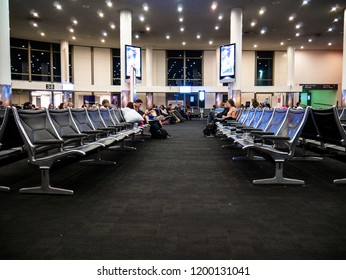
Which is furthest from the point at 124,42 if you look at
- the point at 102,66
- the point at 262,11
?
the point at 102,66

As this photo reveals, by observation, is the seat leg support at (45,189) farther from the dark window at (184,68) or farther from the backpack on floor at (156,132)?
the dark window at (184,68)

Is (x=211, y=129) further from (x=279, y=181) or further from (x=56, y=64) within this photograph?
(x=56, y=64)

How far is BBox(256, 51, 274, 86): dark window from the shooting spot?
30047 millimetres

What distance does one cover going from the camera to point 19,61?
25.0 meters

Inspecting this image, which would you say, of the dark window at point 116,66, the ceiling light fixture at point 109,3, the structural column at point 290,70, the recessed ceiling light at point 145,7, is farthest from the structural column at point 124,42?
the structural column at point 290,70

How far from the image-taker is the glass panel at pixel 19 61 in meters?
24.7

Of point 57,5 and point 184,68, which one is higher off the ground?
point 57,5

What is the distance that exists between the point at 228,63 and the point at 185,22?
14.6 feet

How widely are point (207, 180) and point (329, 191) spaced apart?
56.4 inches

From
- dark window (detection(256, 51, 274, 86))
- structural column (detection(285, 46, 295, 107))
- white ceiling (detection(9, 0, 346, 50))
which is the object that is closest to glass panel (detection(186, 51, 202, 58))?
white ceiling (detection(9, 0, 346, 50))

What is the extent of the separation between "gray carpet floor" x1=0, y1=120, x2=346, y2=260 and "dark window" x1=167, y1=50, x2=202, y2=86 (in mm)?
25657

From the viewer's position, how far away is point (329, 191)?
3.84 metres

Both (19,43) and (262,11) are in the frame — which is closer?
(262,11)
